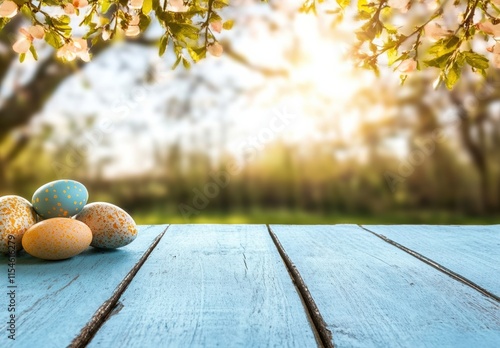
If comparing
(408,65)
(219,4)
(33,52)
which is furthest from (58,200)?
(408,65)

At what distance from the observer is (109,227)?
1295 mm

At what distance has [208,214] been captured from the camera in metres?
4.14

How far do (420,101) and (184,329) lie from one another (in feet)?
13.6

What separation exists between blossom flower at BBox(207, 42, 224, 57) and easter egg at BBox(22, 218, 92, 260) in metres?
0.57

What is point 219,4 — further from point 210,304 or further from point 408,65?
point 210,304

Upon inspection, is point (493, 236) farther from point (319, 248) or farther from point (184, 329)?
point (184, 329)

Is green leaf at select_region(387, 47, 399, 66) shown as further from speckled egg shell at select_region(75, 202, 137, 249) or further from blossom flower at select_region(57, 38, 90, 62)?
speckled egg shell at select_region(75, 202, 137, 249)

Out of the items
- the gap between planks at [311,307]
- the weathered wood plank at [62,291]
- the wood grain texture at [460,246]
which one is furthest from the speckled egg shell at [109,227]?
the wood grain texture at [460,246]

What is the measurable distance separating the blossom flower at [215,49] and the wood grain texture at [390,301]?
454 mm

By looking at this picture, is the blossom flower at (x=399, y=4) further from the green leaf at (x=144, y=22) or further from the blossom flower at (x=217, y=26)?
the green leaf at (x=144, y=22)

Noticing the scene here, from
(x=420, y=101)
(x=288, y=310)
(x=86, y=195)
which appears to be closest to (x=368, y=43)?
(x=288, y=310)

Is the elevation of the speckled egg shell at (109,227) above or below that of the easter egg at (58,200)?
below

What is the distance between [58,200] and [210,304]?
793 millimetres

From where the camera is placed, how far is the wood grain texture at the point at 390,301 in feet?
2.18
